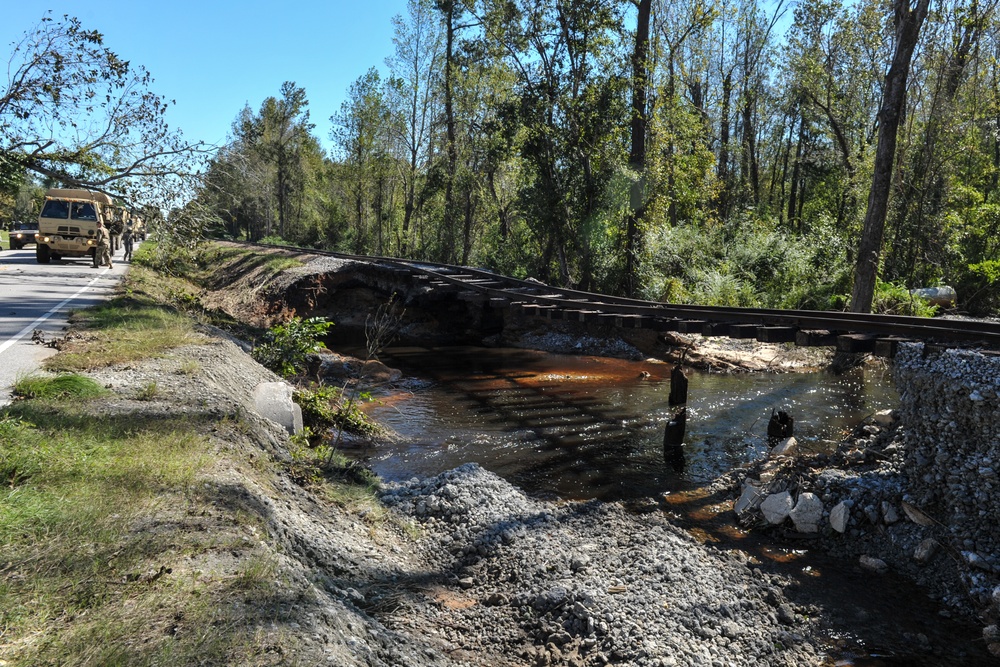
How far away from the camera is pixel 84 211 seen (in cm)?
2506

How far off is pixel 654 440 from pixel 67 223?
25.3 metres

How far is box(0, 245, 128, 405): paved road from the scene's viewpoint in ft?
27.6

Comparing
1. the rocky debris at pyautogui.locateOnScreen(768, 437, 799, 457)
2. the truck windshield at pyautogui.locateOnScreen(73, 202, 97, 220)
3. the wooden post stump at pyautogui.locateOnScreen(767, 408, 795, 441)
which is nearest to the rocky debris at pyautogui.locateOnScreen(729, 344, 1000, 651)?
the rocky debris at pyautogui.locateOnScreen(768, 437, 799, 457)

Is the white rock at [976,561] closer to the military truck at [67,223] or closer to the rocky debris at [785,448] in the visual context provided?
the rocky debris at [785,448]

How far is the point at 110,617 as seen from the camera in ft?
10.7

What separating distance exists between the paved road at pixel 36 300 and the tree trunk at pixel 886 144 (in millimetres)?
16521

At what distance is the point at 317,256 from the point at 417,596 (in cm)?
2246

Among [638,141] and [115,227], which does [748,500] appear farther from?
[115,227]

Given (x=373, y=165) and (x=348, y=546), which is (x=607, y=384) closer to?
(x=348, y=546)

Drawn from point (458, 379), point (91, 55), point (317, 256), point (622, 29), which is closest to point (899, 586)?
point (458, 379)

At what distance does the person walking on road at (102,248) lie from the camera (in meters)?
23.9

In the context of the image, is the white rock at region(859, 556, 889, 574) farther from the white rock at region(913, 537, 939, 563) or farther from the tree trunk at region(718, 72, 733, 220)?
the tree trunk at region(718, 72, 733, 220)

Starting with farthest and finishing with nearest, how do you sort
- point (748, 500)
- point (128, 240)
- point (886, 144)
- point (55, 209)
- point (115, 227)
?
point (128, 240)
point (115, 227)
point (55, 209)
point (886, 144)
point (748, 500)

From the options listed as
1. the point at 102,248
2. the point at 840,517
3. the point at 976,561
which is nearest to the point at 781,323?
the point at 840,517
